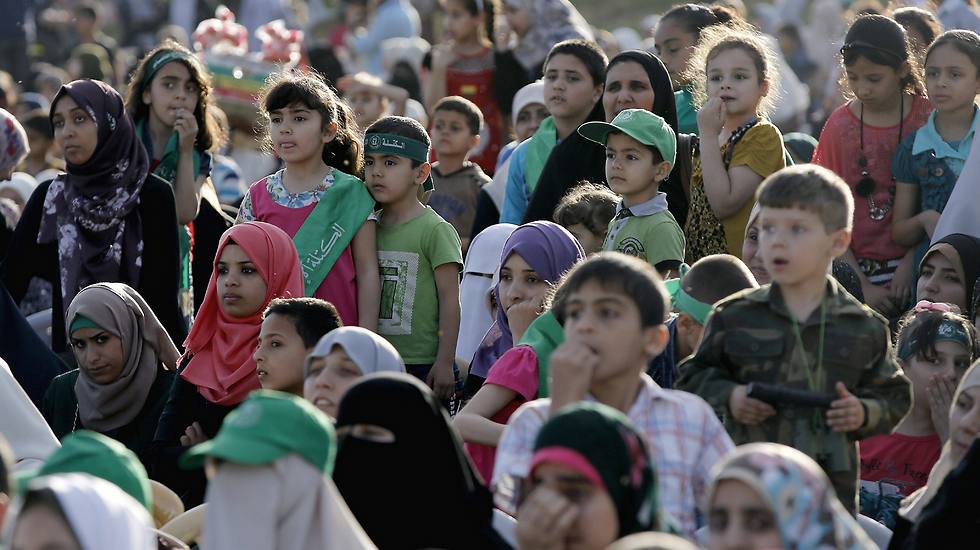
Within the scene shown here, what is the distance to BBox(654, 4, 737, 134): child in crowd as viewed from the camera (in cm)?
856

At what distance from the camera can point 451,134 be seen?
9148 mm

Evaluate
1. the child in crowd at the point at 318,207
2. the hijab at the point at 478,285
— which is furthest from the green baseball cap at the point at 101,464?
the hijab at the point at 478,285

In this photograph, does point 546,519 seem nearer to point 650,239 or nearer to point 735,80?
point 650,239

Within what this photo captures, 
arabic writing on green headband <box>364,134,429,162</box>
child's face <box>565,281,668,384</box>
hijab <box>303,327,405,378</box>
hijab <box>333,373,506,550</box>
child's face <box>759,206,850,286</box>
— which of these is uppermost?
arabic writing on green headband <box>364,134,429,162</box>

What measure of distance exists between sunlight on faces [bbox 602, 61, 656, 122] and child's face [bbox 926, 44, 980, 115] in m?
1.25

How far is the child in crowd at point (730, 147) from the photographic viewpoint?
7246mm

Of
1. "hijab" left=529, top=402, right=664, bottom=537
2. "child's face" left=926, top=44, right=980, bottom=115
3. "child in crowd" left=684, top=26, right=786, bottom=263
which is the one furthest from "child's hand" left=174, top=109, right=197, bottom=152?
"hijab" left=529, top=402, right=664, bottom=537

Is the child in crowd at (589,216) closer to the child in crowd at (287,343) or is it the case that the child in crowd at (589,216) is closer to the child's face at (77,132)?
the child in crowd at (287,343)

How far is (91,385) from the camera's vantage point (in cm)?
680

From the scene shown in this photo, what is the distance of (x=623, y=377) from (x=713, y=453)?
0.32 m

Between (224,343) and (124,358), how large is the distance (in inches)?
18.4

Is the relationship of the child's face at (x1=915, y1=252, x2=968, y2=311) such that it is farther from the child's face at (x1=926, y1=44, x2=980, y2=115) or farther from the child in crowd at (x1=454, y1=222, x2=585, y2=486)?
the child in crowd at (x1=454, y1=222, x2=585, y2=486)

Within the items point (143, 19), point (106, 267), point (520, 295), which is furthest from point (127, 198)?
point (143, 19)

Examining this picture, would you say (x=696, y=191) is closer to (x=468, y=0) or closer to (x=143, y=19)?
(x=468, y=0)
